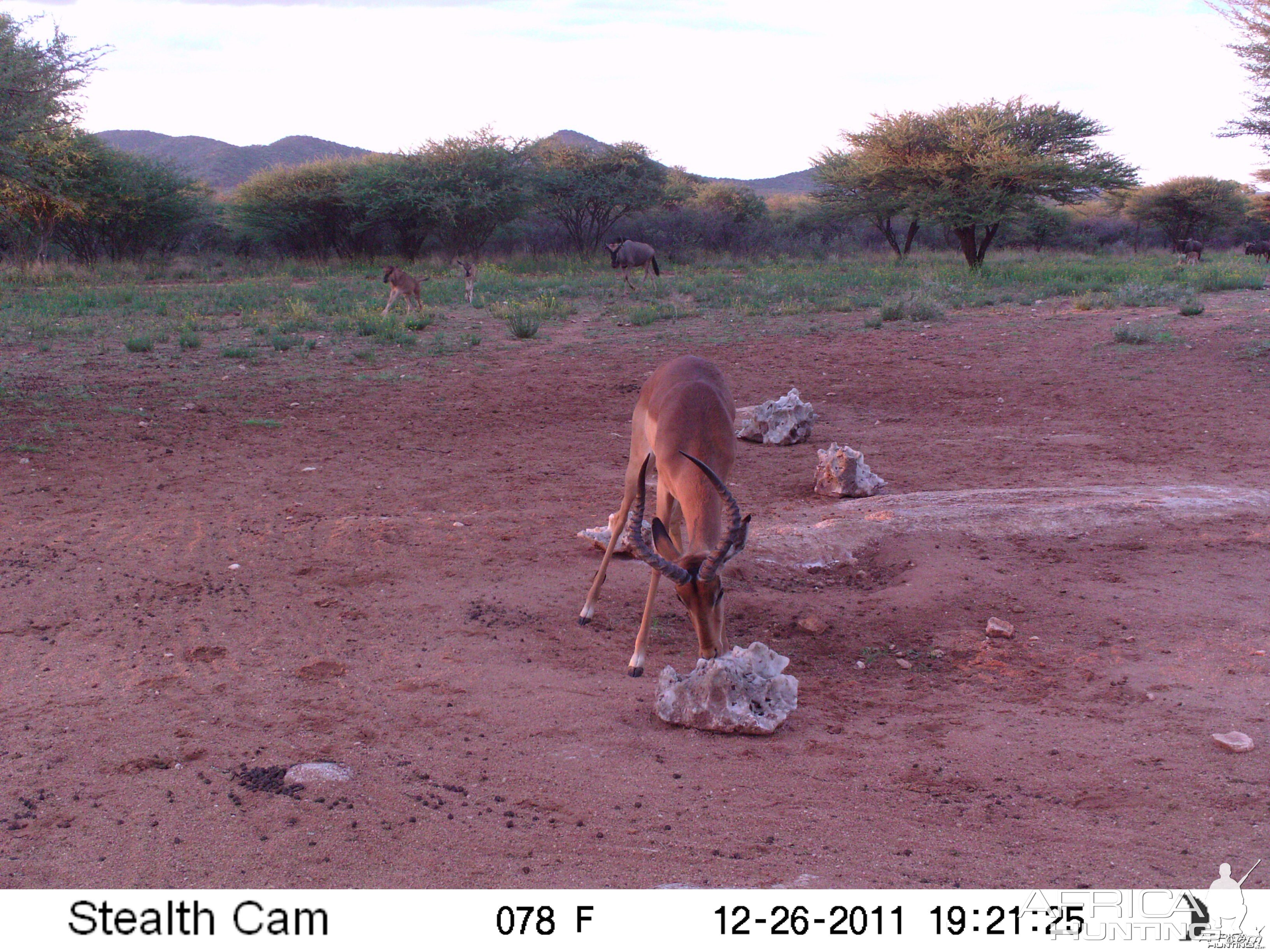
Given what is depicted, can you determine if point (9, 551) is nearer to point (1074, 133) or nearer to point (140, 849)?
point (140, 849)

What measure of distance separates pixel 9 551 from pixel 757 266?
30436 millimetres

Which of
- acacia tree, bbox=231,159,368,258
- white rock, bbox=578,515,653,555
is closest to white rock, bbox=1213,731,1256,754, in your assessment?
white rock, bbox=578,515,653,555

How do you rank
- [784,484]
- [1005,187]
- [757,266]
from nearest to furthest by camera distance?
[784,484] < [1005,187] < [757,266]

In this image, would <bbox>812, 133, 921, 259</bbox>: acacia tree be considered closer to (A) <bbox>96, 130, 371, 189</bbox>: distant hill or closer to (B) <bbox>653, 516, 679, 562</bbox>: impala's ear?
(B) <bbox>653, 516, 679, 562</bbox>: impala's ear

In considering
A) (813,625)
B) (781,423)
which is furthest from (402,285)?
(813,625)

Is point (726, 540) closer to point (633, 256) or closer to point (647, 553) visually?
point (647, 553)

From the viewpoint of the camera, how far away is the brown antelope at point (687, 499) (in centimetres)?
404

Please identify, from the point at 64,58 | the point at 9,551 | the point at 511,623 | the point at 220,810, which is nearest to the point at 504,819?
the point at 220,810

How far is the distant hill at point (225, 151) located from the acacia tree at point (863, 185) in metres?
61.6

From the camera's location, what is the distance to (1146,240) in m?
50.7

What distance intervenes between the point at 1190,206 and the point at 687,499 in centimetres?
5269

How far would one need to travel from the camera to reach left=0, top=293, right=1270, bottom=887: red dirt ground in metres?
3.18

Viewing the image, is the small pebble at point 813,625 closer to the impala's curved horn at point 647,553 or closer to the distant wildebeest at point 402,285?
the impala's curved horn at point 647,553

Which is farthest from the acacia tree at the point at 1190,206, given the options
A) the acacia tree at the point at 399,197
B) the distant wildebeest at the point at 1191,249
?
the acacia tree at the point at 399,197
